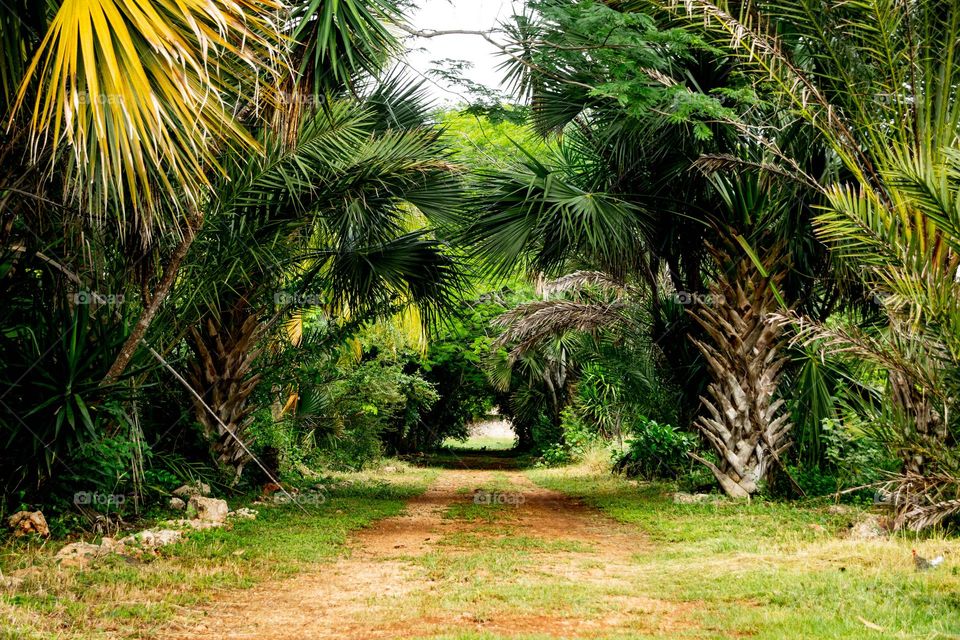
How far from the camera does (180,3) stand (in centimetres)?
362

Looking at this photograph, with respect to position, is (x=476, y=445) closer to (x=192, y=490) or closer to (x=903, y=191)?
(x=192, y=490)

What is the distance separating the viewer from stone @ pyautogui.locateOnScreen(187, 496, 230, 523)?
28.5 ft

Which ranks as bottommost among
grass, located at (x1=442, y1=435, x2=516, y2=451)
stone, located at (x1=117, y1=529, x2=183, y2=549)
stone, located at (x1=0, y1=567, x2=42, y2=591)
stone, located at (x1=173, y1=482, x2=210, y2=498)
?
grass, located at (x1=442, y1=435, x2=516, y2=451)

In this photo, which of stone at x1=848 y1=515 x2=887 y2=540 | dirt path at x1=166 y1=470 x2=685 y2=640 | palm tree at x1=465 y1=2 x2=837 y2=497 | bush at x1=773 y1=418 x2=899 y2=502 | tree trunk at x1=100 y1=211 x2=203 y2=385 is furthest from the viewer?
palm tree at x1=465 y1=2 x2=837 y2=497

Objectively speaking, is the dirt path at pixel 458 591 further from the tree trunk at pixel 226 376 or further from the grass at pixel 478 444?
the grass at pixel 478 444

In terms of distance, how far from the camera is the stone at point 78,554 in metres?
6.06

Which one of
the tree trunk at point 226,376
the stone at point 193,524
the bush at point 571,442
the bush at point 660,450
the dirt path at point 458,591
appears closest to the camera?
the dirt path at point 458,591

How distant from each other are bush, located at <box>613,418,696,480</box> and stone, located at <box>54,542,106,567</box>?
9045mm

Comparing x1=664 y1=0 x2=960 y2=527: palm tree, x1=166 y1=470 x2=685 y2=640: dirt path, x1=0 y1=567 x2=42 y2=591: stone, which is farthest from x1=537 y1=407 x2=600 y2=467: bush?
x1=0 y1=567 x2=42 y2=591: stone

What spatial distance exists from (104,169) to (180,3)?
2.81ft

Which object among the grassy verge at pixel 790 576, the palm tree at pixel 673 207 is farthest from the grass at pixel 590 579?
the palm tree at pixel 673 207

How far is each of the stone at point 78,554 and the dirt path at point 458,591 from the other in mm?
1298

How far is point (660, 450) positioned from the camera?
1382cm

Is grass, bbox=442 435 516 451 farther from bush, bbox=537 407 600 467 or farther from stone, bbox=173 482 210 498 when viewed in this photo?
stone, bbox=173 482 210 498
